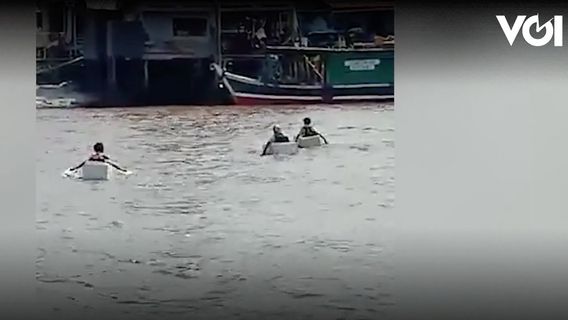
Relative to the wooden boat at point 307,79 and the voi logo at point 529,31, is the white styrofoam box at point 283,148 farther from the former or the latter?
the voi logo at point 529,31

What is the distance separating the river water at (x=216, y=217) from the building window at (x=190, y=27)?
5.3 inches

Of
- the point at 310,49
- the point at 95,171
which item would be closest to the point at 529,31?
the point at 310,49

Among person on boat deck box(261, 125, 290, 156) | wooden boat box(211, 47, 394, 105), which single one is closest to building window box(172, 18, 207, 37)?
wooden boat box(211, 47, 394, 105)

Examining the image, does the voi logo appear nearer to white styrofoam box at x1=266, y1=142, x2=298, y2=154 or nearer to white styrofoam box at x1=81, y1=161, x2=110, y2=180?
white styrofoam box at x1=266, y1=142, x2=298, y2=154

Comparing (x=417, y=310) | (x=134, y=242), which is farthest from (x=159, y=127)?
(x=417, y=310)

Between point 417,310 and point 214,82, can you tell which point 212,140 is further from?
point 417,310

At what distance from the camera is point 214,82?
2.12 meters

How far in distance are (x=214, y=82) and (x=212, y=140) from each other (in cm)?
10

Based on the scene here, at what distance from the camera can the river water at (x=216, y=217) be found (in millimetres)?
2096

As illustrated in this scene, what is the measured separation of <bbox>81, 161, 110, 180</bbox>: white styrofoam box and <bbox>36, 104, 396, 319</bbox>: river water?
0.01m

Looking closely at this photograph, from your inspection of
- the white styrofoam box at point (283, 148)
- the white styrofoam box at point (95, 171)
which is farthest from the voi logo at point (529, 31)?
the white styrofoam box at point (95, 171)

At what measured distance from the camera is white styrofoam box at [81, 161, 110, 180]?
2121mm

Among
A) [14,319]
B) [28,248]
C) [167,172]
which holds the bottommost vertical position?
[14,319]

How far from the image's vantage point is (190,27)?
6.95 feet
